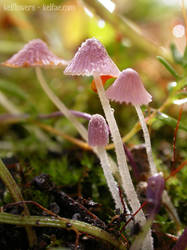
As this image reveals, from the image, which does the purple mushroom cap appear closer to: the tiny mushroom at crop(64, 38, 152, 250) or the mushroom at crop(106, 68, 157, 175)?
the tiny mushroom at crop(64, 38, 152, 250)

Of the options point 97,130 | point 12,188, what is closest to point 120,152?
point 97,130

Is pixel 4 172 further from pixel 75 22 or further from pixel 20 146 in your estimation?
pixel 75 22

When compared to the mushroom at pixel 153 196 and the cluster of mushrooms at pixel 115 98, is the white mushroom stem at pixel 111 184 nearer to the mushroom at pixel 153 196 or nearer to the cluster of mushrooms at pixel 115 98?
the cluster of mushrooms at pixel 115 98

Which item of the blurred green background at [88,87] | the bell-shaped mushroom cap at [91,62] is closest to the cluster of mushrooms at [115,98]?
the bell-shaped mushroom cap at [91,62]

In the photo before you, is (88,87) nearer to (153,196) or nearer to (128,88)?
(128,88)

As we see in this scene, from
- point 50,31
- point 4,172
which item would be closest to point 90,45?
point 4,172

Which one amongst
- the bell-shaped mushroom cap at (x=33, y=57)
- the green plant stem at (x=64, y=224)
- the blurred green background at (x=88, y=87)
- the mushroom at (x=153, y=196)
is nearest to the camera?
the mushroom at (x=153, y=196)
